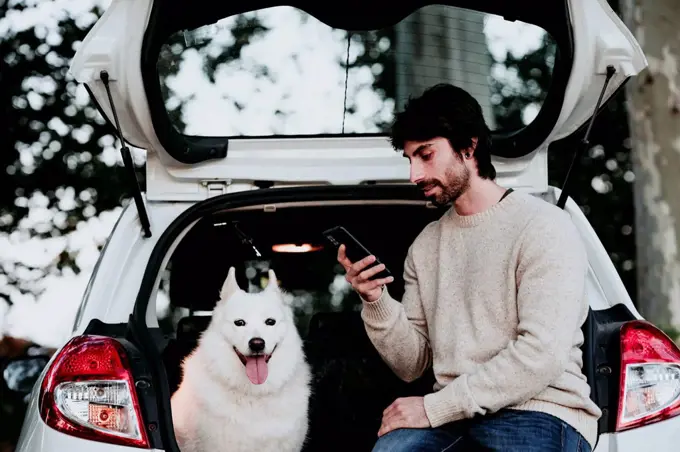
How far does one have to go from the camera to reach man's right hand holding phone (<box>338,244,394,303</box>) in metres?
2.76

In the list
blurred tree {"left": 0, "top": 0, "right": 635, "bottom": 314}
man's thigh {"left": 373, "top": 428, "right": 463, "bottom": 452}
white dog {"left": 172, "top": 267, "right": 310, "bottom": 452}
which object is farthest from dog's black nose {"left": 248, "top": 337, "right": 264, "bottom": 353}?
blurred tree {"left": 0, "top": 0, "right": 635, "bottom": 314}

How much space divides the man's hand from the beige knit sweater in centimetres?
4

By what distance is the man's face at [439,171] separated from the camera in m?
2.81

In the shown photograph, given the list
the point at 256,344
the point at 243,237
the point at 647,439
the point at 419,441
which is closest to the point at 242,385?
the point at 256,344

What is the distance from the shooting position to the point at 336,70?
10.8 feet

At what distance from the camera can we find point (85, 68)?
3.00 metres

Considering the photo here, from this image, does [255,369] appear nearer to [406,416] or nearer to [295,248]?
[406,416]

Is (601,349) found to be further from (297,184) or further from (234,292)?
(234,292)

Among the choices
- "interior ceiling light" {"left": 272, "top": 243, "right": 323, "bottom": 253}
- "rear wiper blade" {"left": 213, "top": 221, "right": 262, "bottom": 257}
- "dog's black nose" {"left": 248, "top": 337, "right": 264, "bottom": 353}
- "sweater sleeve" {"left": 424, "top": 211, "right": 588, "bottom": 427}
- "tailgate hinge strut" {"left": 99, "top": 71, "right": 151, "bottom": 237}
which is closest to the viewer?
"sweater sleeve" {"left": 424, "top": 211, "right": 588, "bottom": 427}

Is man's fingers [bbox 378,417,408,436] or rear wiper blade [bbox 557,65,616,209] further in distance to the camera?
rear wiper blade [bbox 557,65,616,209]

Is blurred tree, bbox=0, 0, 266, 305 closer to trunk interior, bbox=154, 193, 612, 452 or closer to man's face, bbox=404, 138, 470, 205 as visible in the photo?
trunk interior, bbox=154, 193, 612, 452

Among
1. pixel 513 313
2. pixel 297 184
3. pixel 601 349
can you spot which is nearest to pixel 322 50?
pixel 297 184

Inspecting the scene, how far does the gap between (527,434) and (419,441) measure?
317mm

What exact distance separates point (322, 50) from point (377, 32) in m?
0.22
